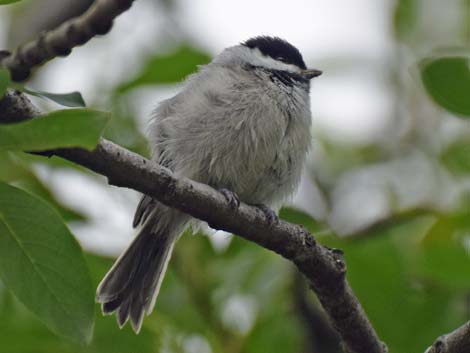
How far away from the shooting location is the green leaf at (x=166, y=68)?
12.7ft

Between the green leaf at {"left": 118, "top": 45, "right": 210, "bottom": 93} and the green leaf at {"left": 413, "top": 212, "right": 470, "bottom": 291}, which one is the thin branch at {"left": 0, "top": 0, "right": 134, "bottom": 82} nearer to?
the green leaf at {"left": 118, "top": 45, "right": 210, "bottom": 93}

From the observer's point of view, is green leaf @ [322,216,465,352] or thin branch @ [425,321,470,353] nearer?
thin branch @ [425,321,470,353]

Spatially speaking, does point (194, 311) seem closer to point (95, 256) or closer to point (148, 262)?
point (95, 256)

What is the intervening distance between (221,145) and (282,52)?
1063 mm

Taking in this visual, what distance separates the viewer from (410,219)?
12.5 feet

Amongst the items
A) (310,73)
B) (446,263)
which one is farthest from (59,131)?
(310,73)

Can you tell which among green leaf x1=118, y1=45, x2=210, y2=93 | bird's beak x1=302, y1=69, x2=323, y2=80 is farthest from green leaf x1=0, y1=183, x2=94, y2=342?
bird's beak x1=302, y1=69, x2=323, y2=80

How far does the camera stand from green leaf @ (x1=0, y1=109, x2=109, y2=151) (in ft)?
5.99

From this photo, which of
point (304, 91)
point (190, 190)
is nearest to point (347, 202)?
point (304, 91)

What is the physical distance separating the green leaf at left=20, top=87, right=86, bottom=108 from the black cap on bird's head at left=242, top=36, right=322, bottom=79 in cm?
271

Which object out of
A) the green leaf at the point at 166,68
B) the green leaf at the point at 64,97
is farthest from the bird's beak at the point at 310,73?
the green leaf at the point at 64,97

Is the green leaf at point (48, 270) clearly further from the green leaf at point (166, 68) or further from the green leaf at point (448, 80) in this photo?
the green leaf at point (166, 68)

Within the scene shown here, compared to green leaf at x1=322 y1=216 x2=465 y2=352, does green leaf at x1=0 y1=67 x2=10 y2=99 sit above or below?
above

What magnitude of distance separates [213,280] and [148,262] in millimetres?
888
